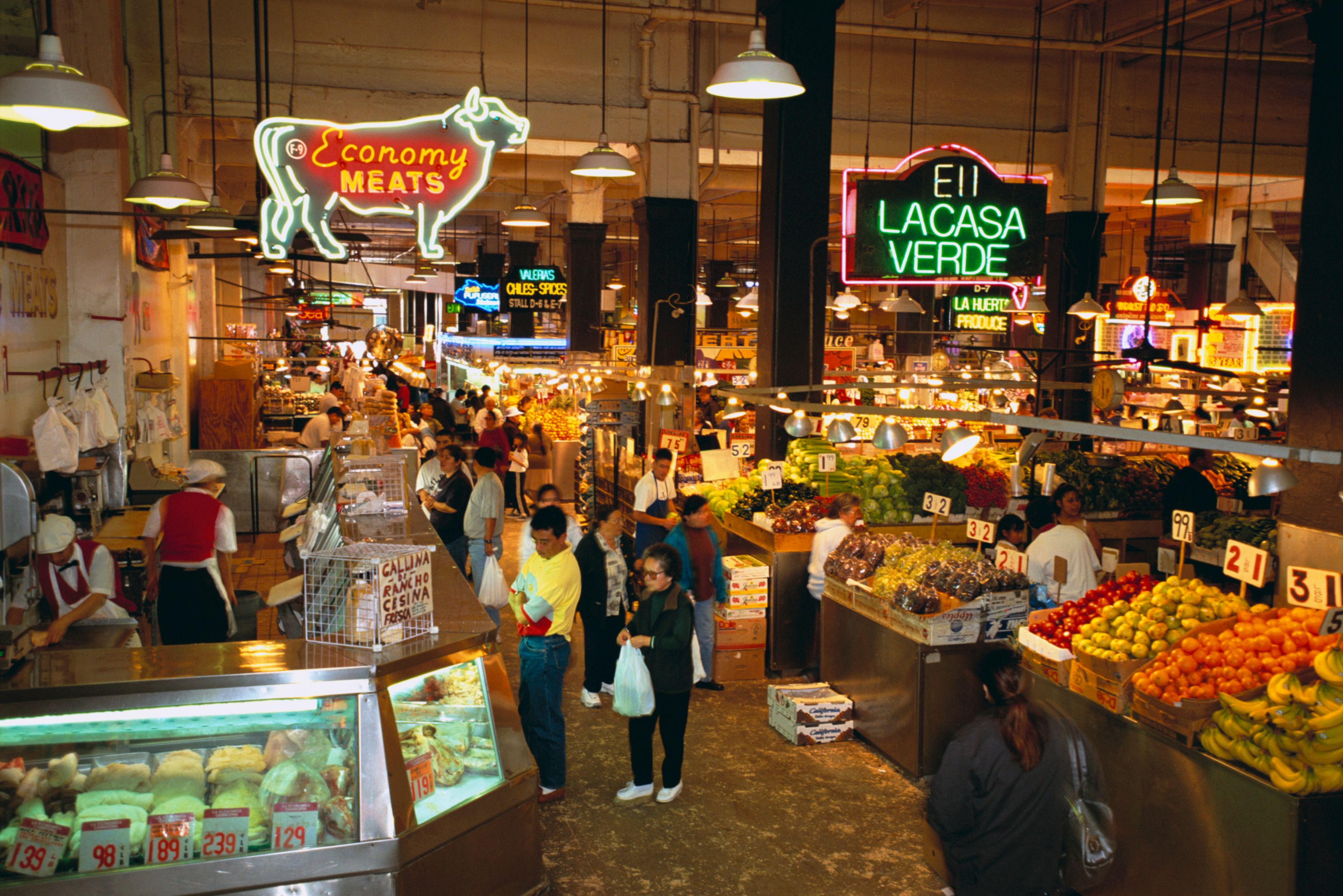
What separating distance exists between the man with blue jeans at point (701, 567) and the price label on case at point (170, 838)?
4.61 meters

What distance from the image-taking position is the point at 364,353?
35000mm

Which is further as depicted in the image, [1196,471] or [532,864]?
[1196,471]

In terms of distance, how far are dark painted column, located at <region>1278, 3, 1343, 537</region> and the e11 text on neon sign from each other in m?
5.24

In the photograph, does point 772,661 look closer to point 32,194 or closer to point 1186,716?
point 1186,716

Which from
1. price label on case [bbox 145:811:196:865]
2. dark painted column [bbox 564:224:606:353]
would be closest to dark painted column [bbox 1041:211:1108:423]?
dark painted column [bbox 564:224:606:353]

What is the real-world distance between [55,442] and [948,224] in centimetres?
741

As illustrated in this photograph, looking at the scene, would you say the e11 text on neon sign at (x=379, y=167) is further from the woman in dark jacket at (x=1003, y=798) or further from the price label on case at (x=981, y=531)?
the woman in dark jacket at (x=1003, y=798)

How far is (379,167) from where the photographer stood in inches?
280

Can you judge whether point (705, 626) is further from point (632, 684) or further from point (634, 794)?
point (632, 684)

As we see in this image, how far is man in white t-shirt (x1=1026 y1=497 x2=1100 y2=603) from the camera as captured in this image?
6.91 meters

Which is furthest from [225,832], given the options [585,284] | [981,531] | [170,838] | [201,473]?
[585,284]

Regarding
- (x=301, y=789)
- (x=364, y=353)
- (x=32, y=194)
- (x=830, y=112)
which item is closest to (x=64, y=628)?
(x=301, y=789)

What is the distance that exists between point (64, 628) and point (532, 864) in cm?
304

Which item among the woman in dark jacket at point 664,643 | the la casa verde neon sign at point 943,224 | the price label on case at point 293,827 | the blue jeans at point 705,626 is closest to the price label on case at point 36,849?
the price label on case at point 293,827
